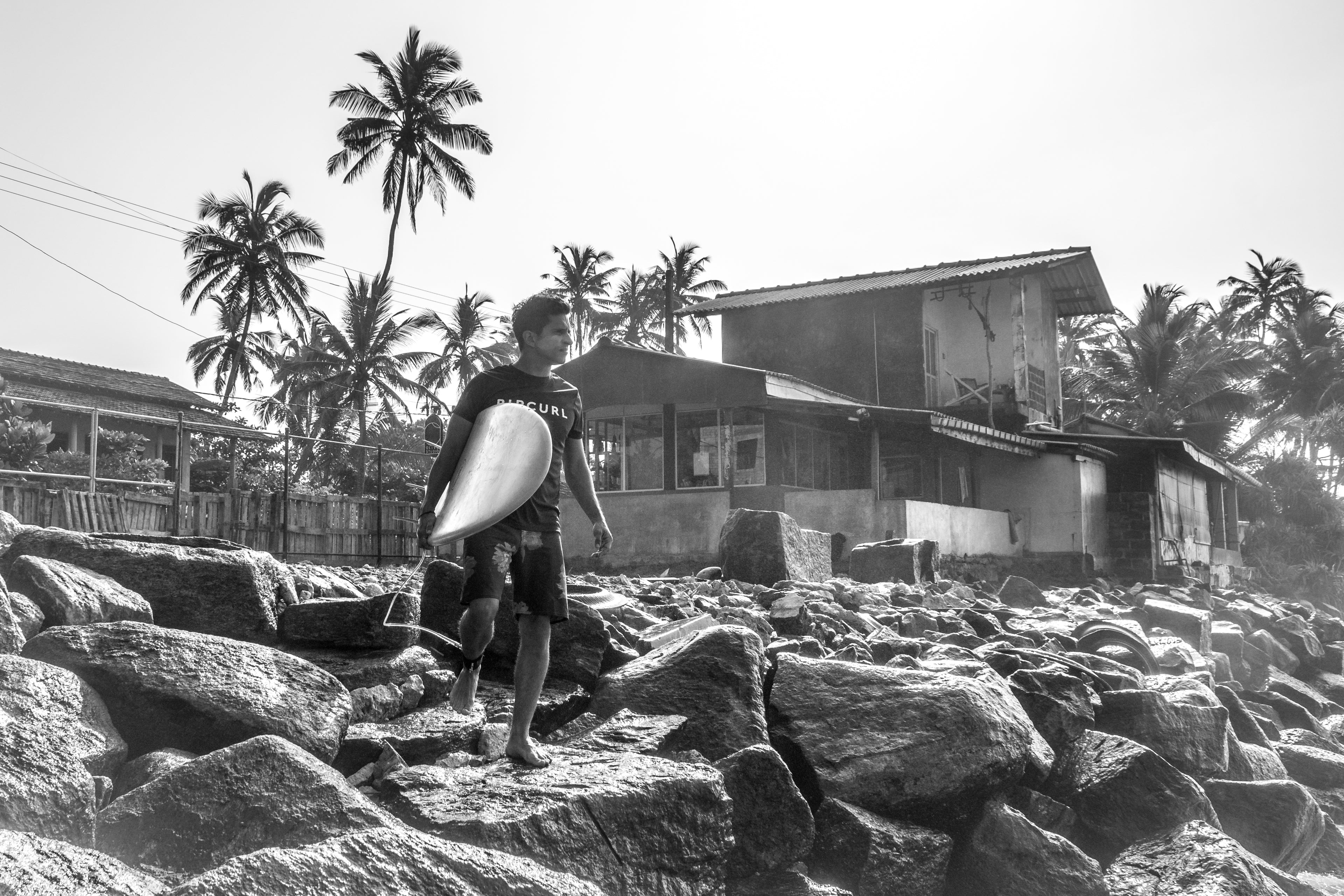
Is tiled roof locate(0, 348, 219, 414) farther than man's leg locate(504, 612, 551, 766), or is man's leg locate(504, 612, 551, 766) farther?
tiled roof locate(0, 348, 219, 414)

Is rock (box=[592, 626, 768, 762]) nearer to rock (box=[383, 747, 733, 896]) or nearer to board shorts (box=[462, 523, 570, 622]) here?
rock (box=[383, 747, 733, 896])

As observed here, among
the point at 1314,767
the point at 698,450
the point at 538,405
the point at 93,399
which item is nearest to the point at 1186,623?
the point at 1314,767

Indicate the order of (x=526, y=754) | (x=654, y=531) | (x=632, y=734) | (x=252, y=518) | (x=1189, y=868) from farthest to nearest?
(x=654, y=531) → (x=252, y=518) → (x=1189, y=868) → (x=632, y=734) → (x=526, y=754)

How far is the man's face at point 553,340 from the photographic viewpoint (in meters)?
3.81

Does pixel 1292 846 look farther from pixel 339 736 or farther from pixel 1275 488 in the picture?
pixel 1275 488

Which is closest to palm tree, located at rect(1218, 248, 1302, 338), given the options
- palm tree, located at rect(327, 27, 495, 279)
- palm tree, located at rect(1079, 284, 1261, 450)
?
palm tree, located at rect(1079, 284, 1261, 450)

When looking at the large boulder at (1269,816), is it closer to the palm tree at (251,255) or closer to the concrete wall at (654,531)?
the concrete wall at (654,531)

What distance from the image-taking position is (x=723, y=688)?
429 centimetres

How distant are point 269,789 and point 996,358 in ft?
68.6

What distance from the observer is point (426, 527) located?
3760mm

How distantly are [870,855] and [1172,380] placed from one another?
116 ft

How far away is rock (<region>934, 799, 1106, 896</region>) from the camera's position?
13.2 feet

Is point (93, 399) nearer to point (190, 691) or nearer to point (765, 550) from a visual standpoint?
point (765, 550)

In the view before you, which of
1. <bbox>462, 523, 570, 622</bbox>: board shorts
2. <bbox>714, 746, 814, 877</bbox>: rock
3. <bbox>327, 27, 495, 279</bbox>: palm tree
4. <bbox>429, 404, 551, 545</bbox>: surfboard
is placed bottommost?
<bbox>714, 746, 814, 877</bbox>: rock
